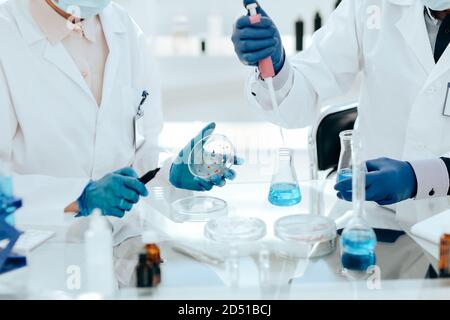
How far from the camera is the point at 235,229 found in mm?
1322

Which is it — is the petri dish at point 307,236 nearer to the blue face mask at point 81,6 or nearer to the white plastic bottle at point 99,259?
the white plastic bottle at point 99,259

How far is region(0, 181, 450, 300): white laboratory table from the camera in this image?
108 cm

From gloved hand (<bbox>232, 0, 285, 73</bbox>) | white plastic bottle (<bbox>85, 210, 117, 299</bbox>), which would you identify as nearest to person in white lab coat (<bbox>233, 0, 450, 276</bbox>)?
gloved hand (<bbox>232, 0, 285, 73</bbox>)

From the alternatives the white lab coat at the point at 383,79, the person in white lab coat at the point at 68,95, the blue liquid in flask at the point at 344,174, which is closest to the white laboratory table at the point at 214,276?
the blue liquid in flask at the point at 344,174

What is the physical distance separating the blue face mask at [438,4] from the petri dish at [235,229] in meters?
0.79

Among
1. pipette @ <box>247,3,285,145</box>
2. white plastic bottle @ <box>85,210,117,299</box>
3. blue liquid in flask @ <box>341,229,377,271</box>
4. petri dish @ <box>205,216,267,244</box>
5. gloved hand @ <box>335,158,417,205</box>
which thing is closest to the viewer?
white plastic bottle @ <box>85,210,117,299</box>

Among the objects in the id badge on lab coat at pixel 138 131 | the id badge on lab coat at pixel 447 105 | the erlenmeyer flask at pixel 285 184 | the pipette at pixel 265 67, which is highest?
the pipette at pixel 265 67

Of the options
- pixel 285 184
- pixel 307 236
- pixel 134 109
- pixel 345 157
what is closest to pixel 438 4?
pixel 345 157

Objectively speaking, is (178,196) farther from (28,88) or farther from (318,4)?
(318,4)

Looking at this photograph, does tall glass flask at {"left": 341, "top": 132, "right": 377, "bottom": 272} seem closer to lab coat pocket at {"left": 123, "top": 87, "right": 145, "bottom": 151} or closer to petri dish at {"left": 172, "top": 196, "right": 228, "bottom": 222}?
petri dish at {"left": 172, "top": 196, "right": 228, "bottom": 222}

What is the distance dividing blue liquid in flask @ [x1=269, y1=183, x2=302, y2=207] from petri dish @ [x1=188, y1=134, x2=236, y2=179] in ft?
0.46

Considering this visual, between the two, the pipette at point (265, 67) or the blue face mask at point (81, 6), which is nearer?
the pipette at point (265, 67)

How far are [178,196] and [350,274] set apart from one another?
2.13 ft

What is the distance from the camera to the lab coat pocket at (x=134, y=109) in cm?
185
